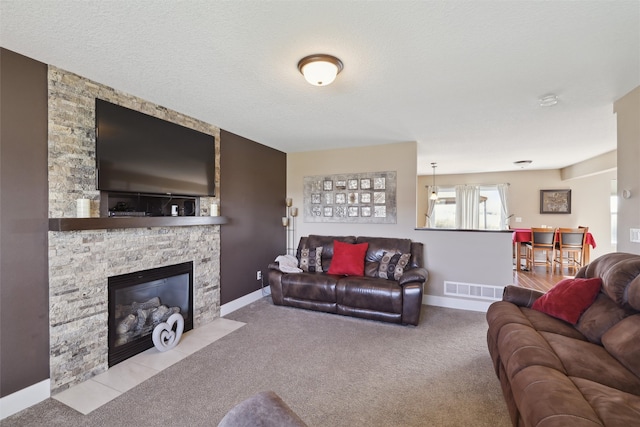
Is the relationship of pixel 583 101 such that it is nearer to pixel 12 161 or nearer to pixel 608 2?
pixel 608 2

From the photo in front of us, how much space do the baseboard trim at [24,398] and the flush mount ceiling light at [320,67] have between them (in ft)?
9.39

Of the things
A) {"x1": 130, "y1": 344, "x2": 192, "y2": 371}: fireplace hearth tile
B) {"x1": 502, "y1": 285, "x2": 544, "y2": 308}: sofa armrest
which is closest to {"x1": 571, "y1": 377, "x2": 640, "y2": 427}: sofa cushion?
{"x1": 502, "y1": 285, "x2": 544, "y2": 308}: sofa armrest

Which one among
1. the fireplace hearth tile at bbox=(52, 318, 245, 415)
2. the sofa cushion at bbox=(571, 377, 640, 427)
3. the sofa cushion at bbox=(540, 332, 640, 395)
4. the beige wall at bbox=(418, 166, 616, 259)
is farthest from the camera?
the beige wall at bbox=(418, 166, 616, 259)

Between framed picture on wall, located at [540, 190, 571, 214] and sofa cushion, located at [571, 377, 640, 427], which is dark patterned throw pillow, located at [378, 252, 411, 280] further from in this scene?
framed picture on wall, located at [540, 190, 571, 214]

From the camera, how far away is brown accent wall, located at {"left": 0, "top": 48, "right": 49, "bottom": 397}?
1.84 m

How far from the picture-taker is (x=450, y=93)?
2.50 meters

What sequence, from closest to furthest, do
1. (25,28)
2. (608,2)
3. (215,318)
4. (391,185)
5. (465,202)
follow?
(608,2)
(25,28)
(215,318)
(391,185)
(465,202)

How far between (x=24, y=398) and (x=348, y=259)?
3145mm

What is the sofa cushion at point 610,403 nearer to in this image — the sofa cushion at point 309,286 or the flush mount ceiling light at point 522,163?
the sofa cushion at point 309,286

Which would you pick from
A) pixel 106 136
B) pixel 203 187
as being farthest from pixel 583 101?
pixel 106 136

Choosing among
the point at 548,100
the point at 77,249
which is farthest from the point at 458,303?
the point at 77,249

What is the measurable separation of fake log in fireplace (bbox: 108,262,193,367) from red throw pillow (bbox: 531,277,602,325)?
340cm

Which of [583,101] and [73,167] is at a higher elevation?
[583,101]

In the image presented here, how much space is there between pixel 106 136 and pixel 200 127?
1131 millimetres
